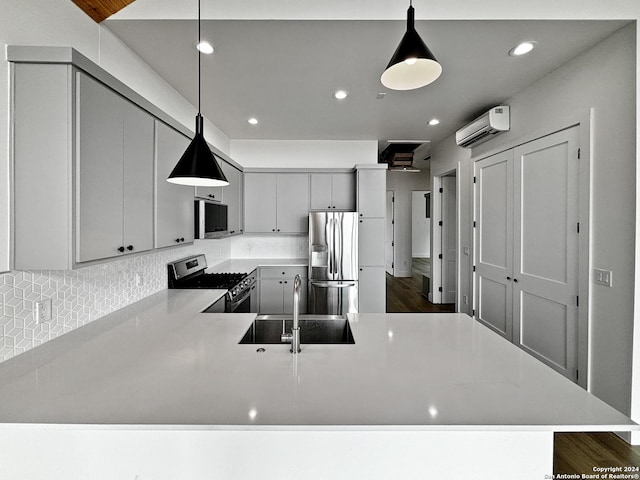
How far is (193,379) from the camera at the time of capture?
1186 mm

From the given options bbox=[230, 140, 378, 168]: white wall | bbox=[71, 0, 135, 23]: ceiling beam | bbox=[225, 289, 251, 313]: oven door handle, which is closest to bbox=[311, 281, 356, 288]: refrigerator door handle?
bbox=[225, 289, 251, 313]: oven door handle

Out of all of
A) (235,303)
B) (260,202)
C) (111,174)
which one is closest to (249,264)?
(260,202)

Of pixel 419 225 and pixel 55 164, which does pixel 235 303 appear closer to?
pixel 55 164

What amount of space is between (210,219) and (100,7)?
5.70 feet

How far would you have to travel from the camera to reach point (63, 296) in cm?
169

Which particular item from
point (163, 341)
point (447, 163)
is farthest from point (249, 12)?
point (447, 163)

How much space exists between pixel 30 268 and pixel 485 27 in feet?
9.20

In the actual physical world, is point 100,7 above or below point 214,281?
above

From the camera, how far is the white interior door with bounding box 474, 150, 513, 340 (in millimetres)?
3389

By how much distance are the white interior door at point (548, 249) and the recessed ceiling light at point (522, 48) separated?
28.6 inches

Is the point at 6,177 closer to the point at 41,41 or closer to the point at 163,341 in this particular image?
the point at 41,41

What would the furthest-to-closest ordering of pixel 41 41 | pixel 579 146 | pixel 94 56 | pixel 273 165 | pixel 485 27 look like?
pixel 273 165 → pixel 579 146 → pixel 485 27 → pixel 94 56 → pixel 41 41

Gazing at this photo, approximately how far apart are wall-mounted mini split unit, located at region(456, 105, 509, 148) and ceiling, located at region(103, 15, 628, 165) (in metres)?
0.14

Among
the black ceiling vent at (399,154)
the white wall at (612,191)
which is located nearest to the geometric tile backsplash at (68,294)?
the white wall at (612,191)
